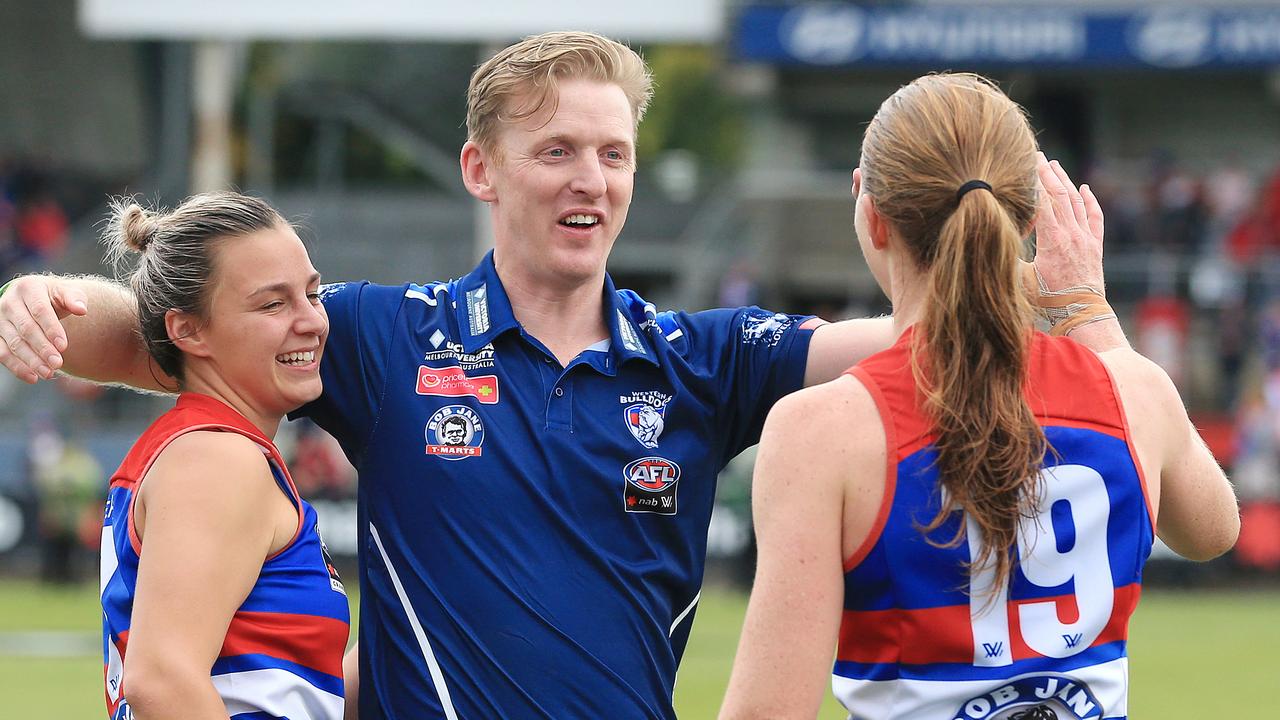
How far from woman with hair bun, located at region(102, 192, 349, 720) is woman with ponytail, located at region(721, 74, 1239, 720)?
0.88 m

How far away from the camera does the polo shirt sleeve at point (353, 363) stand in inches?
131

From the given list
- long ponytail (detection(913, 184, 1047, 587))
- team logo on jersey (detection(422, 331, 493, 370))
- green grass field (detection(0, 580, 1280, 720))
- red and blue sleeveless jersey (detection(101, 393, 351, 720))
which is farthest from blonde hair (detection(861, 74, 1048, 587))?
green grass field (detection(0, 580, 1280, 720))

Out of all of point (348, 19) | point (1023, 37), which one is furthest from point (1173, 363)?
point (348, 19)

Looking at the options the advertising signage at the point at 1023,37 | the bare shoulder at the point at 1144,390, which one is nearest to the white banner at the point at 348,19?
the advertising signage at the point at 1023,37

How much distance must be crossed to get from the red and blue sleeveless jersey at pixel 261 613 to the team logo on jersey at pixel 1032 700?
1.16 m

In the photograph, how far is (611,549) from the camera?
3.26 meters

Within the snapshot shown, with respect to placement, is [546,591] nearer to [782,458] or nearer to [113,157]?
[782,458]

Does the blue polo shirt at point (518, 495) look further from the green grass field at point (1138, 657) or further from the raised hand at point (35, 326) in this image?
the green grass field at point (1138, 657)

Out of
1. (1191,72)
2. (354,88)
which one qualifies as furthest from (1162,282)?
(354,88)

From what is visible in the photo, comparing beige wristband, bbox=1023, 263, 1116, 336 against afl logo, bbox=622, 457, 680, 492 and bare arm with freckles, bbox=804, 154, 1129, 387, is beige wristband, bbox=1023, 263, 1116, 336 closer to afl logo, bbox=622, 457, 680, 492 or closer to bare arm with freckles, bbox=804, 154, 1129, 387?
bare arm with freckles, bbox=804, 154, 1129, 387

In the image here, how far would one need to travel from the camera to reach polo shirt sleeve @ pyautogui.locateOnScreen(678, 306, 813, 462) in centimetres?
347

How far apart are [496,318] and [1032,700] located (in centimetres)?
141

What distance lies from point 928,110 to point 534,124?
104 cm

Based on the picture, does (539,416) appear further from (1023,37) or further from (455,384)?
(1023,37)
